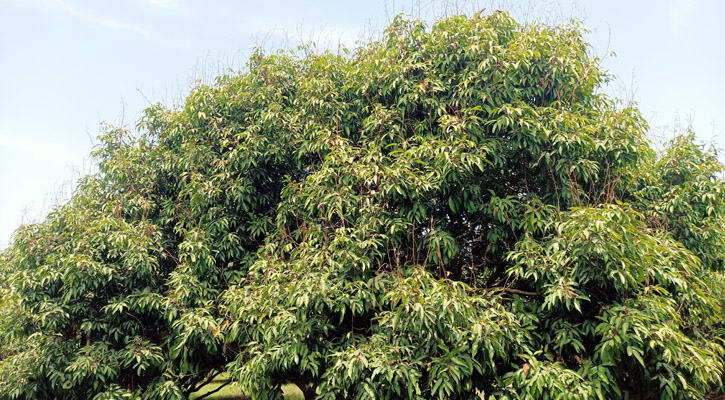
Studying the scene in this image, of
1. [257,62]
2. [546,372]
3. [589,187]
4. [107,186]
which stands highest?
[257,62]

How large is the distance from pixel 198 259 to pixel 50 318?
6.96 feet

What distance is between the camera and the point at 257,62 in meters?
7.41

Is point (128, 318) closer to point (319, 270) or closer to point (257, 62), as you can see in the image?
point (319, 270)

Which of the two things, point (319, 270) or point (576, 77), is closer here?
point (319, 270)

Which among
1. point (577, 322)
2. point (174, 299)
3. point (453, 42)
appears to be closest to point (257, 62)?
point (453, 42)

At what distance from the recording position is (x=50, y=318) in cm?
629

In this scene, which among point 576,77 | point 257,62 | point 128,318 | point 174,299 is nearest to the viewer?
point 576,77

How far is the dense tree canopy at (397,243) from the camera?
463cm

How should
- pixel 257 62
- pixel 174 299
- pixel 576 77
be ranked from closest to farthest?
pixel 576 77 → pixel 174 299 → pixel 257 62

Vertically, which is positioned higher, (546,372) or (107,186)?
(107,186)

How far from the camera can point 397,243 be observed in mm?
5406

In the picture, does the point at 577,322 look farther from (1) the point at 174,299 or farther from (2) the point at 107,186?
(2) the point at 107,186

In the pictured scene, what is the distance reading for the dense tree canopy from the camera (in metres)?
4.63

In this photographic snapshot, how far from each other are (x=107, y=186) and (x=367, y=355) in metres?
5.66
